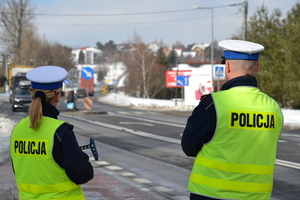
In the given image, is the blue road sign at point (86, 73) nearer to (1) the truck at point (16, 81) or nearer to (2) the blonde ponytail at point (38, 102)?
(1) the truck at point (16, 81)

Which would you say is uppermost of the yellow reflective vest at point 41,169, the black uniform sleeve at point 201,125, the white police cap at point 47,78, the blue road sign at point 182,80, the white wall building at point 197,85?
the white police cap at point 47,78

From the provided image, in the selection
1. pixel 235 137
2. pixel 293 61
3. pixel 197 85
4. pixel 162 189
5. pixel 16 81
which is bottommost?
pixel 197 85

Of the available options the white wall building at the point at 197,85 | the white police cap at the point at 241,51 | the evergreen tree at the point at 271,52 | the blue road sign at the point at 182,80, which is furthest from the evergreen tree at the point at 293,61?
the white police cap at the point at 241,51

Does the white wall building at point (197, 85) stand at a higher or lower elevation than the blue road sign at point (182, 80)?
lower

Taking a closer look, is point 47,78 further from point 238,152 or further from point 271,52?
point 271,52

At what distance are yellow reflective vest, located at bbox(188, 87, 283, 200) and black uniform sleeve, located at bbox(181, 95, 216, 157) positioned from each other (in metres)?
0.03

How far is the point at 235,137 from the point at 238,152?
92 mm

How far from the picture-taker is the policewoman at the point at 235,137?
3434mm

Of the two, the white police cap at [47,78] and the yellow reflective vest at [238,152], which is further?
the white police cap at [47,78]

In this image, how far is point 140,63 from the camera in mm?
76312

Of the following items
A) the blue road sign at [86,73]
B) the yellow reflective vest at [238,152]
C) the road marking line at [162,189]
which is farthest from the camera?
the blue road sign at [86,73]

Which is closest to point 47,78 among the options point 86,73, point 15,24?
point 86,73

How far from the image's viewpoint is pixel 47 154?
11.8 feet

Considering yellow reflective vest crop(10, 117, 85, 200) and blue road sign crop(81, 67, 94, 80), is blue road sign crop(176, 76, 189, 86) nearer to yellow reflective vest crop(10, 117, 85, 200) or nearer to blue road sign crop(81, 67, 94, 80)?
blue road sign crop(81, 67, 94, 80)
